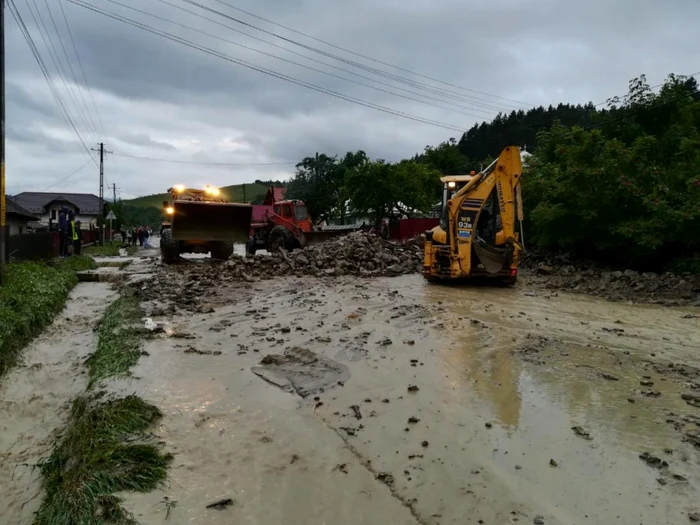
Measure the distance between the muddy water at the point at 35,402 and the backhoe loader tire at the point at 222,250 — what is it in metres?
7.91

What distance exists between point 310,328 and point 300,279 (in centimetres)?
590

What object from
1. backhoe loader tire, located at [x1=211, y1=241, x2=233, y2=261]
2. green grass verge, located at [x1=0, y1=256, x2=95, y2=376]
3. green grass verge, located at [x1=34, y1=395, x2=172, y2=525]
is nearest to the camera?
green grass verge, located at [x1=34, y1=395, x2=172, y2=525]

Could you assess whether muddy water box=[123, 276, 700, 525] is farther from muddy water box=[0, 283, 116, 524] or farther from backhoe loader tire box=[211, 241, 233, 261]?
backhoe loader tire box=[211, 241, 233, 261]

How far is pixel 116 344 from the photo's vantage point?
262 inches

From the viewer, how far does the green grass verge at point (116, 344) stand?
221 inches

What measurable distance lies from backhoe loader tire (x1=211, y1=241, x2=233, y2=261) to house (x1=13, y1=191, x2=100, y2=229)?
49908mm

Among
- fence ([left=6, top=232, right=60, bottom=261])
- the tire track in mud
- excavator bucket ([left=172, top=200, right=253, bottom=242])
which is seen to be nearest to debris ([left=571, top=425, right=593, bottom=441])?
the tire track in mud

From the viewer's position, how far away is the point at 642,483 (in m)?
3.24

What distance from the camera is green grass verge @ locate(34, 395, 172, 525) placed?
2.87 m

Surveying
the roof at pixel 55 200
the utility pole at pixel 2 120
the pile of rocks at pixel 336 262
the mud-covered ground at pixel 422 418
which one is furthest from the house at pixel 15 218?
the roof at pixel 55 200

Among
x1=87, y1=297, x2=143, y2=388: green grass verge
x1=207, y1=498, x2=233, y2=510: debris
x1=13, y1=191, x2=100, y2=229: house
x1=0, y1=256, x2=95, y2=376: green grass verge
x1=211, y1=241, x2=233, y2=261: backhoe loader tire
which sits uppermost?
x1=13, y1=191, x2=100, y2=229: house

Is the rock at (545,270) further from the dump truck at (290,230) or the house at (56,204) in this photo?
the house at (56,204)

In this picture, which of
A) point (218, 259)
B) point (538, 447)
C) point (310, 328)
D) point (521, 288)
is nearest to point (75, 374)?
point (310, 328)

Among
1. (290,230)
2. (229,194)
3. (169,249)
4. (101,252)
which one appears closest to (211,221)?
(169,249)
